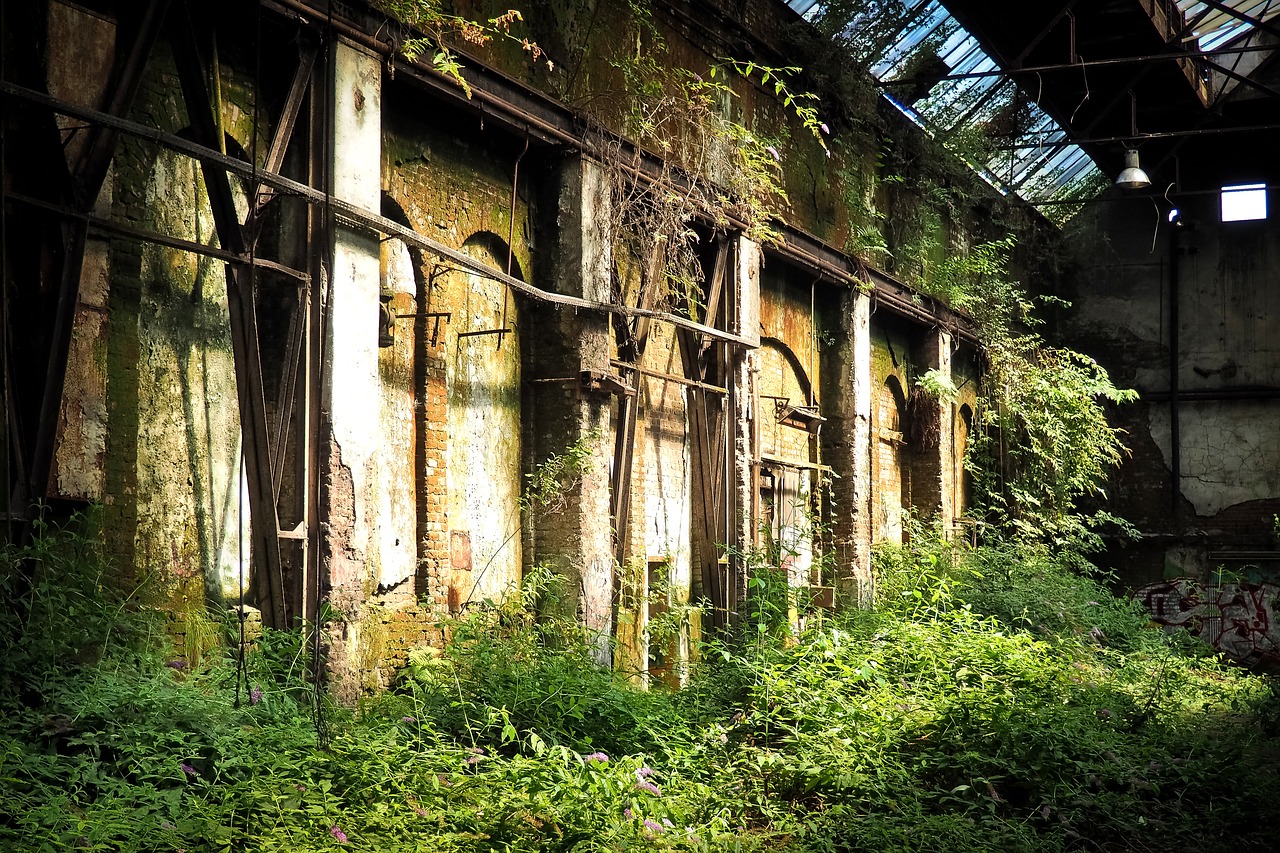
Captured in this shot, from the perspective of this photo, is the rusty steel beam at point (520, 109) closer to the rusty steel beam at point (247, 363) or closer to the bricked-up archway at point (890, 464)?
the rusty steel beam at point (247, 363)

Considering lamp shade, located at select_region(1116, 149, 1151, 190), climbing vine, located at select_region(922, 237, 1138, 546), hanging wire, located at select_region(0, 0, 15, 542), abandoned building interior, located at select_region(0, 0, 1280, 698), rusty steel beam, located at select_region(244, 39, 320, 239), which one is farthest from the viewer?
climbing vine, located at select_region(922, 237, 1138, 546)

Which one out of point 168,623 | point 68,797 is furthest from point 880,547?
point 68,797

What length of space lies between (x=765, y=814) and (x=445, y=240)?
15.0ft

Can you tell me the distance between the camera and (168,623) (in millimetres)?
6328

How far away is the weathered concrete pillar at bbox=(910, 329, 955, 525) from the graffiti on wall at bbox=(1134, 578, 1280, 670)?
13.3 ft

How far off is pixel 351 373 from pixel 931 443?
38.8 ft

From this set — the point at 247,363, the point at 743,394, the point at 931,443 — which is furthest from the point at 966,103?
the point at 247,363

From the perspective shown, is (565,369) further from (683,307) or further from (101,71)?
(101,71)

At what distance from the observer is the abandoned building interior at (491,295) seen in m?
6.16

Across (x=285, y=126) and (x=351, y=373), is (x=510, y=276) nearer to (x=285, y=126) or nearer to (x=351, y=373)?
(x=351, y=373)

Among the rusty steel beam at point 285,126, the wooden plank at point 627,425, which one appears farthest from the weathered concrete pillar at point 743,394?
the rusty steel beam at point 285,126

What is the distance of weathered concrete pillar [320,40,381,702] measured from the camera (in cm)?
704

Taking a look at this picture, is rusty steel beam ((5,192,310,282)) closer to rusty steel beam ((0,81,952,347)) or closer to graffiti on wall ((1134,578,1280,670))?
rusty steel beam ((0,81,952,347))

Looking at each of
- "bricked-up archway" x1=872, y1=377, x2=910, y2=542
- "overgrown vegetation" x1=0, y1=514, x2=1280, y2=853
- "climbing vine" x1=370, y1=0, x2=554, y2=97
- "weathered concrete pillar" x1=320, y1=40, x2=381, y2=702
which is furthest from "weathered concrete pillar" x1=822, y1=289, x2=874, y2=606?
"weathered concrete pillar" x1=320, y1=40, x2=381, y2=702
